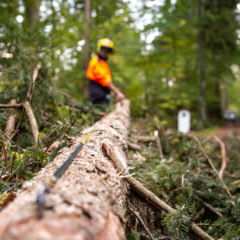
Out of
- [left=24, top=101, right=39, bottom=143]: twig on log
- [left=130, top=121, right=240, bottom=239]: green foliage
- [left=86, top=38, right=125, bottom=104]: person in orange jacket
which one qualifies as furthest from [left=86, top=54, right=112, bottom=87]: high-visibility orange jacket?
[left=24, top=101, right=39, bottom=143]: twig on log

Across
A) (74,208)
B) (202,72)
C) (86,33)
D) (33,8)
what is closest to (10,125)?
(74,208)

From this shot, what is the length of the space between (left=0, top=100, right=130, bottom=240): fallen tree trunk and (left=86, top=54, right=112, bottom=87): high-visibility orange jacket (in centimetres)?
411

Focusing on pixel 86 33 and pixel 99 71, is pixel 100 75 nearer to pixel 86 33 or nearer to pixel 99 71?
pixel 99 71

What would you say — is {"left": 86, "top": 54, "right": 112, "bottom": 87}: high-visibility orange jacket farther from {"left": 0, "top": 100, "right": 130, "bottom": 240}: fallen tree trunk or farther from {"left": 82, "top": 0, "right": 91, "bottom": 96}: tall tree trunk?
{"left": 0, "top": 100, "right": 130, "bottom": 240}: fallen tree trunk

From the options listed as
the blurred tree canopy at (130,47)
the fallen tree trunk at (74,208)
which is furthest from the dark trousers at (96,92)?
the fallen tree trunk at (74,208)

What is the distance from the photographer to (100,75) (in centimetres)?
554

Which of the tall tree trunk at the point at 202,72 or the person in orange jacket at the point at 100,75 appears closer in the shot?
the person in orange jacket at the point at 100,75

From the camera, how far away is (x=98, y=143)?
79.6 inches

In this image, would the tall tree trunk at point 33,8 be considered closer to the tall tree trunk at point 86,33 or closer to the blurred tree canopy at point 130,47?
the blurred tree canopy at point 130,47

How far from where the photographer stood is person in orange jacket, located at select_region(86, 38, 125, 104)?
554cm

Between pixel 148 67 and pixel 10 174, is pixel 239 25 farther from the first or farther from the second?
pixel 10 174

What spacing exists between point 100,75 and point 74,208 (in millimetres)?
4774

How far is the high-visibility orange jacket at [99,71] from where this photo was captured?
553 cm

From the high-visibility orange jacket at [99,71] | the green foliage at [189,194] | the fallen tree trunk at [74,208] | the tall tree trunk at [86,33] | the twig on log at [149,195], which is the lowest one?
the green foliage at [189,194]
